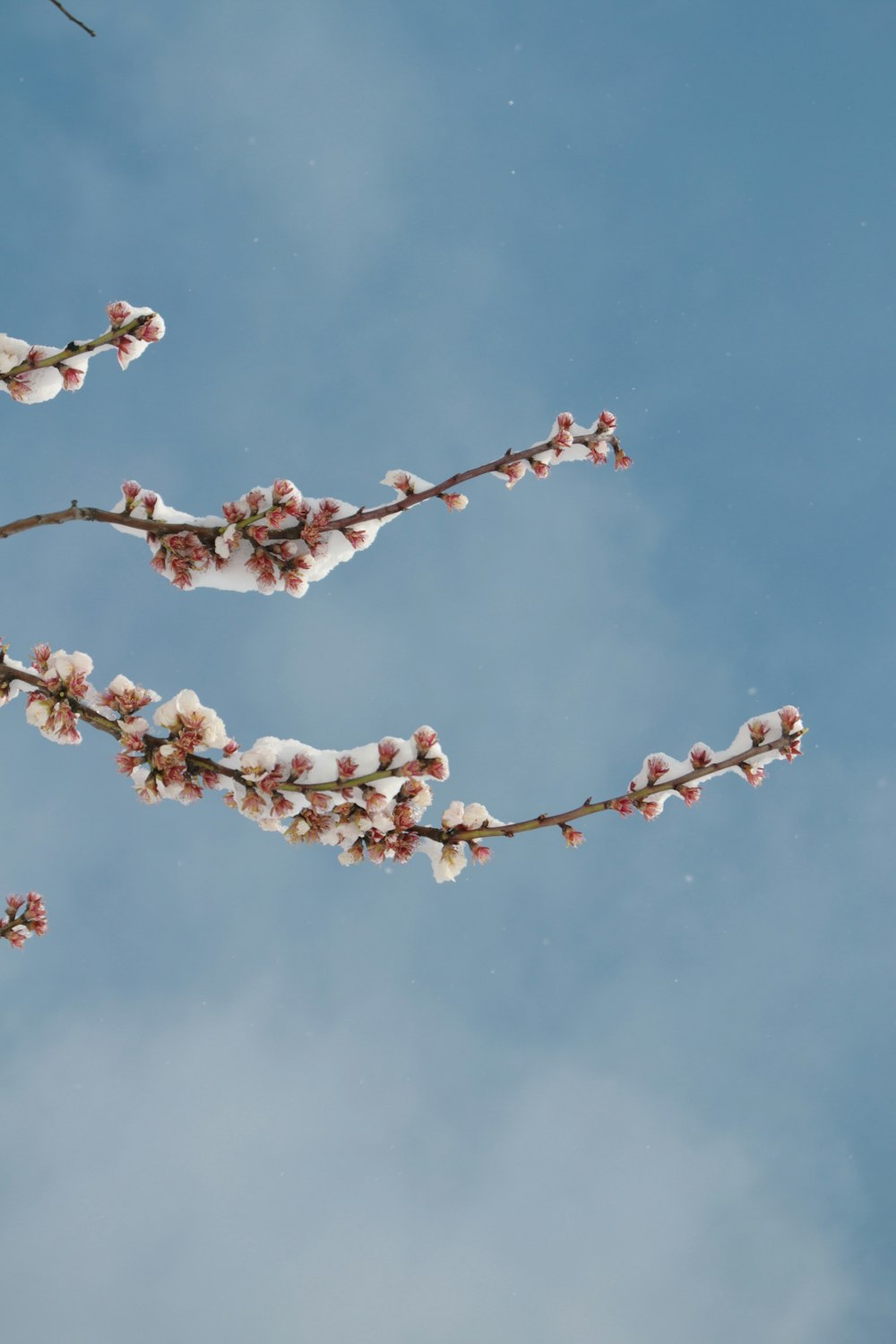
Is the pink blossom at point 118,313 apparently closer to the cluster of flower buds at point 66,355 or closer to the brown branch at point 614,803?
the cluster of flower buds at point 66,355

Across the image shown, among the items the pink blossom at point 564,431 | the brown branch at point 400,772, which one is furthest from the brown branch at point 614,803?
the pink blossom at point 564,431

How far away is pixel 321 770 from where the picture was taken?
4613 mm

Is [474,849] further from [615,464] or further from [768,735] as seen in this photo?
[615,464]

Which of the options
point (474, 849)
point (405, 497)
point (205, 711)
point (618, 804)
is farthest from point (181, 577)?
point (618, 804)

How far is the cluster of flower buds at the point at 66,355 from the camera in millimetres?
4621

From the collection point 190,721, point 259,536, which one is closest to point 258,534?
point 259,536

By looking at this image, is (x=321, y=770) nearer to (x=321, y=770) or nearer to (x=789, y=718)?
(x=321, y=770)

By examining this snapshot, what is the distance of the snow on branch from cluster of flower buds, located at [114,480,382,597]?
0.79 meters

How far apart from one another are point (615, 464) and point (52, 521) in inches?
137

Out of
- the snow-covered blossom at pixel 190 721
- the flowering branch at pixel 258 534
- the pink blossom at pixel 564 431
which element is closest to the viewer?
the snow-covered blossom at pixel 190 721

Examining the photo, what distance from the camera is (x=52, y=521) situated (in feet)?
15.3

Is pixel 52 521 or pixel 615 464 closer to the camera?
pixel 52 521

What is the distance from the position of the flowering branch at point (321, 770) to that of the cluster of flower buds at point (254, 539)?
2.64 feet

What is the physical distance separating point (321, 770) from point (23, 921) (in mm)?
4077
